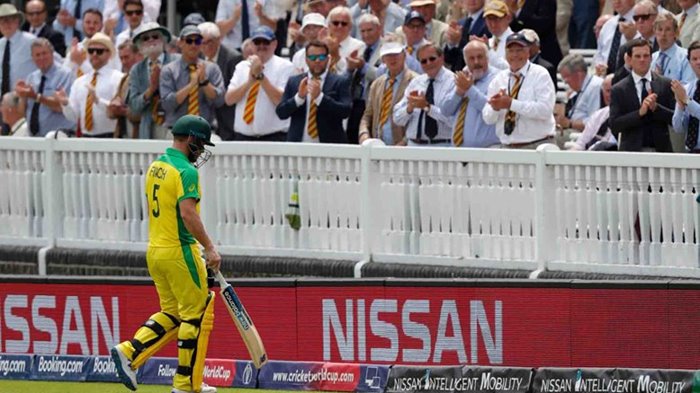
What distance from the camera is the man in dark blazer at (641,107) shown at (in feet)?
49.7

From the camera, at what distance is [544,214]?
15430 mm

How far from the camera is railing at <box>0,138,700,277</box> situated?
14.9 m

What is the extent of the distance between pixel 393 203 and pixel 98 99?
14.1 feet

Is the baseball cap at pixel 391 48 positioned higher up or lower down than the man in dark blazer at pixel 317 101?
higher up

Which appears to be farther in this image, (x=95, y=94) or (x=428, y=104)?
(x=95, y=94)

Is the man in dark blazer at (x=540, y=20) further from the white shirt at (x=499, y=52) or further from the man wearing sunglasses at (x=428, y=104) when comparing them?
the man wearing sunglasses at (x=428, y=104)

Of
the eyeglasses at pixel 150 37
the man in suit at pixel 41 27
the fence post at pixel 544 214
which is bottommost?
the fence post at pixel 544 214

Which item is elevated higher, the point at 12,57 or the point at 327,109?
the point at 12,57

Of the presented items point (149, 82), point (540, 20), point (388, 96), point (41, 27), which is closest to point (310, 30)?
point (388, 96)

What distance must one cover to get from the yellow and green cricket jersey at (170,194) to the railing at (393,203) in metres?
3.73

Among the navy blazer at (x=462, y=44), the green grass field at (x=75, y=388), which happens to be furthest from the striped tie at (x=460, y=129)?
the green grass field at (x=75, y=388)

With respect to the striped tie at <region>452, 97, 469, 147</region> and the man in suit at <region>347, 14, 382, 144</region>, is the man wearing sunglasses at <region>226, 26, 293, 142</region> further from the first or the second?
the striped tie at <region>452, 97, 469, 147</region>

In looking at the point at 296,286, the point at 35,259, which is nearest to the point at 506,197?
the point at 296,286

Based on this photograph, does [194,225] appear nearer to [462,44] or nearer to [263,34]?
[263,34]
